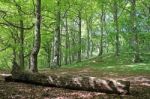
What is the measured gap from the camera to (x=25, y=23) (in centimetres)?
4659

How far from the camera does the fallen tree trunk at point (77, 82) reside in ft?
48.0

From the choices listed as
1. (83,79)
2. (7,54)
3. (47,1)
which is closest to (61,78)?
(83,79)

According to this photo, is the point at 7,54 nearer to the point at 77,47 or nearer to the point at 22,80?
the point at 77,47

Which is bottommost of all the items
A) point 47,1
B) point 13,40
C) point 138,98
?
point 138,98

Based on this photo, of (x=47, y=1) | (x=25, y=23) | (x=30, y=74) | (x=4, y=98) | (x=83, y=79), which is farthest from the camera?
(x=25, y=23)

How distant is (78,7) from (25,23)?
11228mm

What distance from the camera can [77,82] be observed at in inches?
629

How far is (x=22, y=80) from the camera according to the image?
60.3 feet

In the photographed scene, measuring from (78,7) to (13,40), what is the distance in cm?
1381

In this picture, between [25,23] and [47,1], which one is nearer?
[47,1]

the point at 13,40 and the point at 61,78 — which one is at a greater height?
the point at 13,40

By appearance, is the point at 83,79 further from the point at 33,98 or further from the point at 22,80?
the point at 22,80

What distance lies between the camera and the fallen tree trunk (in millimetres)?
14616

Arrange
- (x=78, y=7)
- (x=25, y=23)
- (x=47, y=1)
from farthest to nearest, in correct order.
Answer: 1. (x=78, y=7)
2. (x=25, y=23)
3. (x=47, y=1)
